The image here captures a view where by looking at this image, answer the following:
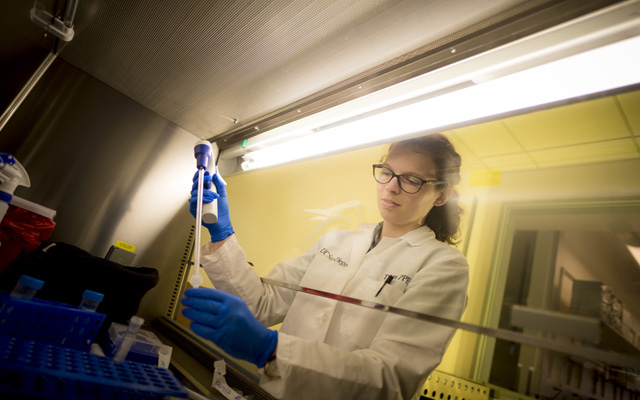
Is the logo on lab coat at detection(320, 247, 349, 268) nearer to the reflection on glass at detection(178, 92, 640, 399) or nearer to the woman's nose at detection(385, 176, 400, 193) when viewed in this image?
the reflection on glass at detection(178, 92, 640, 399)

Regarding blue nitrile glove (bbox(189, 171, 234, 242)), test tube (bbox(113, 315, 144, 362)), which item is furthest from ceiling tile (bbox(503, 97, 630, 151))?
test tube (bbox(113, 315, 144, 362))

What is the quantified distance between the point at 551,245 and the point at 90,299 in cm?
154

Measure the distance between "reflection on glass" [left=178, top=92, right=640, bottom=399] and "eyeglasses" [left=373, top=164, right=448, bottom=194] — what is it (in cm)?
15

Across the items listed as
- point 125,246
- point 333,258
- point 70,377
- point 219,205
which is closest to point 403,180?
point 333,258

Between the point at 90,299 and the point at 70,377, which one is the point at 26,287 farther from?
the point at 70,377

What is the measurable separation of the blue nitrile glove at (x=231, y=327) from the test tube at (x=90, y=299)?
1.74 feet

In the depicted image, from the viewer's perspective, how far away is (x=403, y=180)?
1110mm

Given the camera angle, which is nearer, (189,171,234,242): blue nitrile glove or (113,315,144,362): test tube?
(113,315,144,362): test tube

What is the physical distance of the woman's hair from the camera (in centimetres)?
93

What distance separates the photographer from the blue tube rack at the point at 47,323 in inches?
35.0

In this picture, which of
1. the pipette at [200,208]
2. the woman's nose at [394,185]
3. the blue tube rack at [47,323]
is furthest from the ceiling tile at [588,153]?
the blue tube rack at [47,323]

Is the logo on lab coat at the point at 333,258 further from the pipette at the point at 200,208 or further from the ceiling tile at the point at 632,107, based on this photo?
the ceiling tile at the point at 632,107

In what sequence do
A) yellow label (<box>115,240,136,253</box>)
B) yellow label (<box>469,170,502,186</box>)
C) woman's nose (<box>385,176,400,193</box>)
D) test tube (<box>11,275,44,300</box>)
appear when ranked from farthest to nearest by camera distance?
1. yellow label (<box>115,240,136,253</box>)
2. woman's nose (<box>385,176,400,193</box>)
3. test tube (<box>11,275,44,300</box>)
4. yellow label (<box>469,170,502,186</box>)

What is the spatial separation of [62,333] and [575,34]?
1.76 meters
